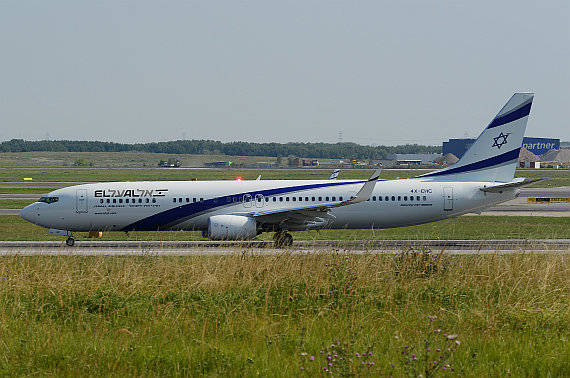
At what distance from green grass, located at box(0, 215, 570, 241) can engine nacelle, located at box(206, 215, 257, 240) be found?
309 centimetres

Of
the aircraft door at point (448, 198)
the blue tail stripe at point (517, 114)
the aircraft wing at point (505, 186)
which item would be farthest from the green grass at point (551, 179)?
the aircraft door at point (448, 198)

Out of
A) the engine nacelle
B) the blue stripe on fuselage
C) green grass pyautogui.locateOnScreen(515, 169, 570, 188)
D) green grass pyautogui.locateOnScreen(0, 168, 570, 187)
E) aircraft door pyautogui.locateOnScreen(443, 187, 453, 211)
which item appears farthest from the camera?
green grass pyautogui.locateOnScreen(0, 168, 570, 187)

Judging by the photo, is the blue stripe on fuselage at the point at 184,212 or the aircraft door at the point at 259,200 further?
the aircraft door at the point at 259,200

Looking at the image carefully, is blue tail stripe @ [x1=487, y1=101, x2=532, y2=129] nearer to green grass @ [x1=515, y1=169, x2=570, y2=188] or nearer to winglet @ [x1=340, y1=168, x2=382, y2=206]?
winglet @ [x1=340, y1=168, x2=382, y2=206]

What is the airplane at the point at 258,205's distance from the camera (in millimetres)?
31016

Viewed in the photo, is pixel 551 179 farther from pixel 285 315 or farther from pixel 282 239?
pixel 285 315

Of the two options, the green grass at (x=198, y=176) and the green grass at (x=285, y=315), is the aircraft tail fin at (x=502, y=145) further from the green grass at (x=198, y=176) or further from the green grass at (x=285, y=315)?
the green grass at (x=198, y=176)

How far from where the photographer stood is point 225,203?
1224 inches

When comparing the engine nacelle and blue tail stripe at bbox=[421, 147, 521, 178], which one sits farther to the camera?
blue tail stripe at bbox=[421, 147, 521, 178]

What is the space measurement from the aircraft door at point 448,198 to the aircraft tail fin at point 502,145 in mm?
1448

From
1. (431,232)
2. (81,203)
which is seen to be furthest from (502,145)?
(81,203)

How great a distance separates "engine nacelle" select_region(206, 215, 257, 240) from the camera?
2972 cm

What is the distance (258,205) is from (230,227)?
2.17 meters

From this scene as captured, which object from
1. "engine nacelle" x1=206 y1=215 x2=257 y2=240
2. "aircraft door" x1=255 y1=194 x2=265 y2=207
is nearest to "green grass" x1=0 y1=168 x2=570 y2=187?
"aircraft door" x1=255 y1=194 x2=265 y2=207
